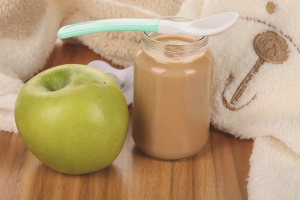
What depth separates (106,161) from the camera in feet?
2.34

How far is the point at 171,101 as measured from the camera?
71 cm

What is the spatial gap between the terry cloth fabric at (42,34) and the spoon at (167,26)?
0.69 feet

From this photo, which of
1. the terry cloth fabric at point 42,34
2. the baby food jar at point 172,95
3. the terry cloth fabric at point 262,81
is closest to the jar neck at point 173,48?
the baby food jar at point 172,95

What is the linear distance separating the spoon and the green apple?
0.20ft

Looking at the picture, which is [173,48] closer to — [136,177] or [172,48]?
[172,48]

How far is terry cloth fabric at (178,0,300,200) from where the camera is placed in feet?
2.50

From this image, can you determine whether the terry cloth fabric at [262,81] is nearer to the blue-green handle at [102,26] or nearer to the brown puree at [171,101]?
the brown puree at [171,101]

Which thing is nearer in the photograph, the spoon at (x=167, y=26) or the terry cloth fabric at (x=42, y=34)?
the spoon at (x=167, y=26)

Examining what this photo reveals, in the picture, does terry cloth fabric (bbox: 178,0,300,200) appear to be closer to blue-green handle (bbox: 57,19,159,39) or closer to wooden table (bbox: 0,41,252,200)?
wooden table (bbox: 0,41,252,200)

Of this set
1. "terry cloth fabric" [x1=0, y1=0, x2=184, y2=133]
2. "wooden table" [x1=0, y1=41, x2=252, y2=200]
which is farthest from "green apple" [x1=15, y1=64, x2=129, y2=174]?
"terry cloth fabric" [x1=0, y1=0, x2=184, y2=133]

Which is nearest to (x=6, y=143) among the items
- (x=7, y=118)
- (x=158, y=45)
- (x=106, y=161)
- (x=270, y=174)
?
(x=7, y=118)

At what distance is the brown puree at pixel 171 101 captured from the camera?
27.2 inches

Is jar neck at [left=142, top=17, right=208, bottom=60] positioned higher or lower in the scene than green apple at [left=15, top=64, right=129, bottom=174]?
higher

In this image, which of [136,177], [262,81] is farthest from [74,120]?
[262,81]
